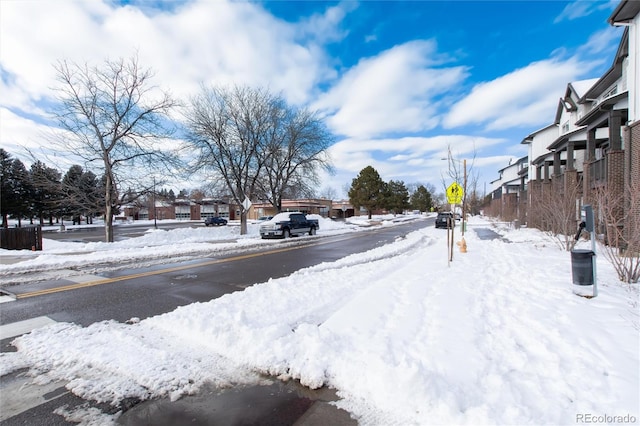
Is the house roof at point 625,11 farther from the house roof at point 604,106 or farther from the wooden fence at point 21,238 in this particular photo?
the wooden fence at point 21,238

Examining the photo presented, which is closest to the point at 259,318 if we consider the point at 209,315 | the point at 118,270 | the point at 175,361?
the point at 209,315

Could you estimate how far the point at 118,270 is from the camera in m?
9.52

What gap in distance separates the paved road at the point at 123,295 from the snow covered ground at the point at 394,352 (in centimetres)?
27

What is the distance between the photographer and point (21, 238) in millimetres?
16094

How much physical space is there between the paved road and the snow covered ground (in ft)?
0.87

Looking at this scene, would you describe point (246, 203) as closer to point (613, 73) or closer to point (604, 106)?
point (604, 106)

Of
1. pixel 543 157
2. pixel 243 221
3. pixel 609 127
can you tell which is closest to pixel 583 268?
pixel 609 127

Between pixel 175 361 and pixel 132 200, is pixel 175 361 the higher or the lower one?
the lower one

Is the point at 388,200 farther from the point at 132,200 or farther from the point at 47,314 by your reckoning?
the point at 47,314

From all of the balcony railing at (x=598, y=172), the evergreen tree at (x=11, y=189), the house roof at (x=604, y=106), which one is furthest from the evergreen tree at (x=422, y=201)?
the evergreen tree at (x=11, y=189)

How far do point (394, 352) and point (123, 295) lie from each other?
6013 millimetres

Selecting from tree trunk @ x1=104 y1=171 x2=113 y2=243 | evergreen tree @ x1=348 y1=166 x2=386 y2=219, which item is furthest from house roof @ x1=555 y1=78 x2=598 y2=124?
evergreen tree @ x1=348 y1=166 x2=386 y2=219

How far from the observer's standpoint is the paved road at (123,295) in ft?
9.86

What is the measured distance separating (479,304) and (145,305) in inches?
250
